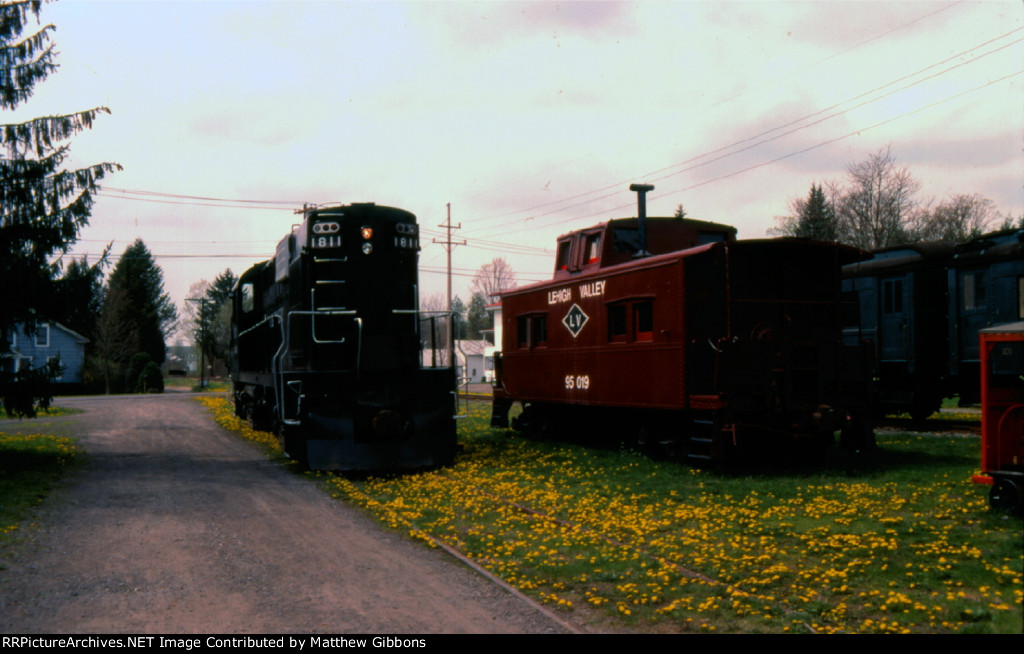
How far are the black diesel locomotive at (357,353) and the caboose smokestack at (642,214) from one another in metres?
3.92

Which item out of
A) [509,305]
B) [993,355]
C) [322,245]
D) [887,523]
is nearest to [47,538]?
[322,245]

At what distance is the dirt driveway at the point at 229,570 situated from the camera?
224 inches

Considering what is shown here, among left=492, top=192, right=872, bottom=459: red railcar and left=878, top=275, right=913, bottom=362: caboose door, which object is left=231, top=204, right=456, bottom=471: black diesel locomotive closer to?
left=492, top=192, right=872, bottom=459: red railcar

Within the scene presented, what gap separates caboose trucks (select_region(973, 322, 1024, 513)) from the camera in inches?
316

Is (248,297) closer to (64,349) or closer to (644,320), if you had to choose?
(644,320)

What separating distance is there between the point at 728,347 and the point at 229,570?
7.26 meters

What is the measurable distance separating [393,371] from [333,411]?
1136 millimetres

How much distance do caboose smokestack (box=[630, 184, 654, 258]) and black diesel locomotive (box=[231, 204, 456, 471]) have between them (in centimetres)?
392

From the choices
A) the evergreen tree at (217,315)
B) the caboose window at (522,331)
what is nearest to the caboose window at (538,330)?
the caboose window at (522,331)

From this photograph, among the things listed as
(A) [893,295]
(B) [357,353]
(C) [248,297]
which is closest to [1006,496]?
(B) [357,353]

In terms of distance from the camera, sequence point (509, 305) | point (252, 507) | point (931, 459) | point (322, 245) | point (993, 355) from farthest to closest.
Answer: point (509, 305) → point (322, 245) → point (931, 459) → point (252, 507) → point (993, 355)

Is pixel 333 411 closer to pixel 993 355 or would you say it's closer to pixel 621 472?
pixel 621 472

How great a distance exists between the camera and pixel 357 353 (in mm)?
12805

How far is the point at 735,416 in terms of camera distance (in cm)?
1157
